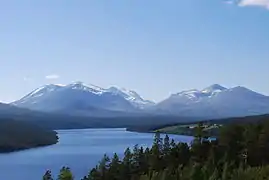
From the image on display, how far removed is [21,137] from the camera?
16200cm

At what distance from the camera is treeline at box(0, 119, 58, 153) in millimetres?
147575

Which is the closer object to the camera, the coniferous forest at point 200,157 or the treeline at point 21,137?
the coniferous forest at point 200,157

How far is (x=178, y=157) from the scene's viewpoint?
54781mm

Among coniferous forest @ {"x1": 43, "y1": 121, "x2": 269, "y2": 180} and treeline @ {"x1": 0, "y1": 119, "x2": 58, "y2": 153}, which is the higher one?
treeline @ {"x1": 0, "y1": 119, "x2": 58, "y2": 153}

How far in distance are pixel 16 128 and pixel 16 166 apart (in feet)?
311

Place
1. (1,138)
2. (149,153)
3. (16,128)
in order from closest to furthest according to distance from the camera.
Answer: (149,153)
(1,138)
(16,128)

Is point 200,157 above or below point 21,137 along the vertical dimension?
below

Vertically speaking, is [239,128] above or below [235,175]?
above

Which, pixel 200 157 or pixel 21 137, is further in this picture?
pixel 21 137

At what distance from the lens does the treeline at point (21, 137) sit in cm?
14757

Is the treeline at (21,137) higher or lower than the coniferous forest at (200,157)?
higher

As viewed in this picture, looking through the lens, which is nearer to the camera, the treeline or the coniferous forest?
the coniferous forest

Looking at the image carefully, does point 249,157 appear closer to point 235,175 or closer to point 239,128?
point 239,128

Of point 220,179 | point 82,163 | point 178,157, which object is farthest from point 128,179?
point 82,163
